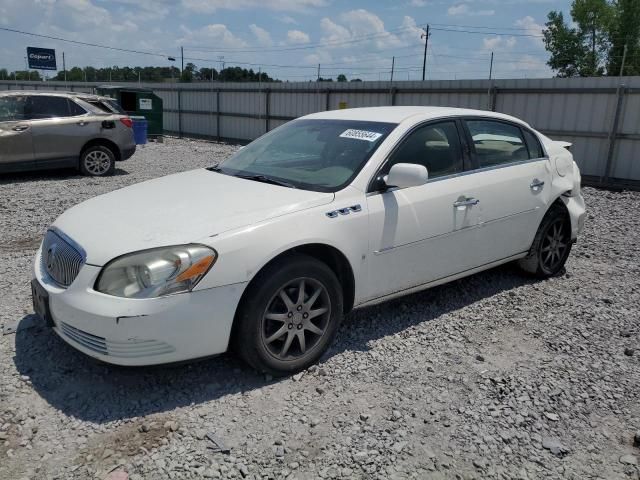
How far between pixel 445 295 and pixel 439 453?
88.8 inches

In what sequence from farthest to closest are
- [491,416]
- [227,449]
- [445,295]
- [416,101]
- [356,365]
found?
1. [416,101]
2. [445,295]
3. [356,365]
4. [491,416]
5. [227,449]

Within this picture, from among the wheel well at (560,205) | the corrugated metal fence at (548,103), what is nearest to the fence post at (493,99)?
the corrugated metal fence at (548,103)

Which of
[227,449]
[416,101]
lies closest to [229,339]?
[227,449]

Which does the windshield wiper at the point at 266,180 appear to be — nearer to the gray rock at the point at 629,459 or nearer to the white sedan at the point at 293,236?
the white sedan at the point at 293,236

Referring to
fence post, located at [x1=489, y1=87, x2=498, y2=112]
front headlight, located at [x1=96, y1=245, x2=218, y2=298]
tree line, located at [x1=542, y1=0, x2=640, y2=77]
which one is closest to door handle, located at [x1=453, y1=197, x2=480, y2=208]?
front headlight, located at [x1=96, y1=245, x2=218, y2=298]

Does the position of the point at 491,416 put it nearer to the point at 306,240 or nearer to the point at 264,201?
the point at 306,240

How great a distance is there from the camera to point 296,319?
3375 mm

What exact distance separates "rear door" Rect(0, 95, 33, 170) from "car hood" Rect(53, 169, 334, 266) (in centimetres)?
710

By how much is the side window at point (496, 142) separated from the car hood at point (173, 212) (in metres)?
1.66

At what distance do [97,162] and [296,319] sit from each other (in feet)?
29.8

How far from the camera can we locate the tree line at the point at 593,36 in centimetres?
4844

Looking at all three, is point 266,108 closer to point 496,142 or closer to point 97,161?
point 97,161

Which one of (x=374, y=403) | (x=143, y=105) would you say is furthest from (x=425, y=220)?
(x=143, y=105)

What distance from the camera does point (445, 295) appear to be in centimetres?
491
